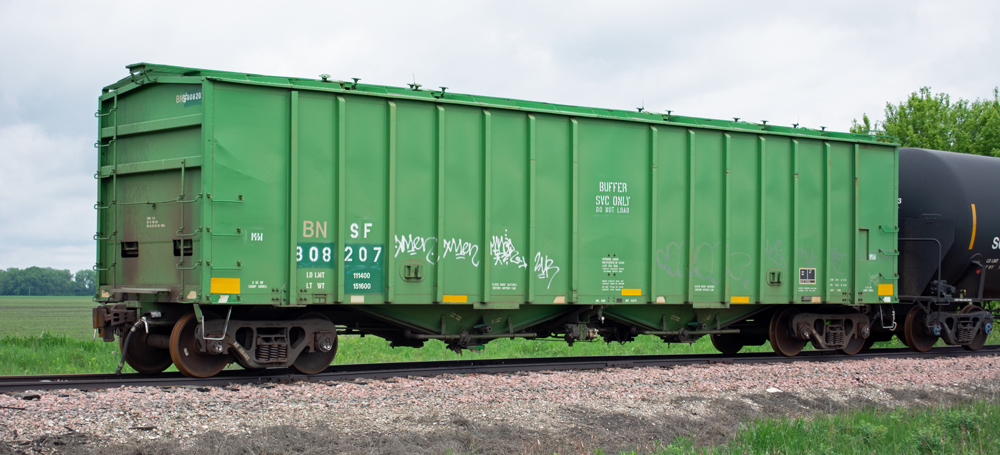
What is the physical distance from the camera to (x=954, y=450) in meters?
6.88

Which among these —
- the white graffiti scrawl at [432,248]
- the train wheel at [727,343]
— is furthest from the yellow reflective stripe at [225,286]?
the train wheel at [727,343]

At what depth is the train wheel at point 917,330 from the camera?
1395 centimetres

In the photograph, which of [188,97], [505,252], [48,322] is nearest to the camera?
[188,97]

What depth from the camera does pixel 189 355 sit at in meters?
8.87

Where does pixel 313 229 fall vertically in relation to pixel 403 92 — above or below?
below

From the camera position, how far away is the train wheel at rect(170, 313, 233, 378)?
28.7 feet

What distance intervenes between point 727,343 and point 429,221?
7.33 m

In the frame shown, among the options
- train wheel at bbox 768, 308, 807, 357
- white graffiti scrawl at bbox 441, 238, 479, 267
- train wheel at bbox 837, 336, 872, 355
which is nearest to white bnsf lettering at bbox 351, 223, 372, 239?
white graffiti scrawl at bbox 441, 238, 479, 267

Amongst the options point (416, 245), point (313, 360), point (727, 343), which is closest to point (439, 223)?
point (416, 245)

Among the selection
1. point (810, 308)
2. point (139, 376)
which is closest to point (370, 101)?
point (139, 376)

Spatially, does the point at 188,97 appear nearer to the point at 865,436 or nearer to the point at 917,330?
the point at 865,436

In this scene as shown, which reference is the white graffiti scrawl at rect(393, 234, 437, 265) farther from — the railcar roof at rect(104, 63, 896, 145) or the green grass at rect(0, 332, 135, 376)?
the green grass at rect(0, 332, 135, 376)

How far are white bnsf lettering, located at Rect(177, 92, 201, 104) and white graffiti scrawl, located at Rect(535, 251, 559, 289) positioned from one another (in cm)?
494

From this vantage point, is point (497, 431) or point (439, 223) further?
point (439, 223)
